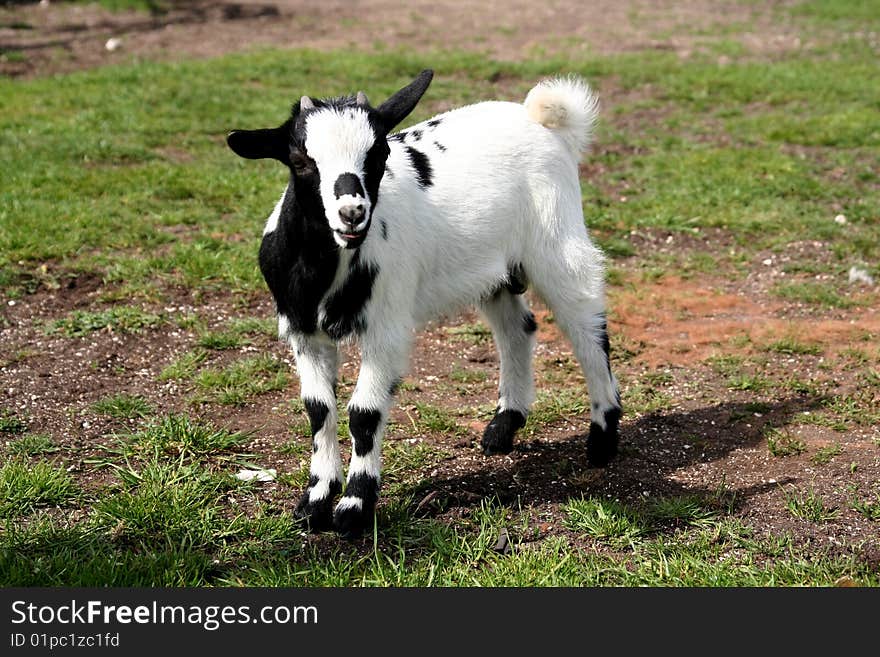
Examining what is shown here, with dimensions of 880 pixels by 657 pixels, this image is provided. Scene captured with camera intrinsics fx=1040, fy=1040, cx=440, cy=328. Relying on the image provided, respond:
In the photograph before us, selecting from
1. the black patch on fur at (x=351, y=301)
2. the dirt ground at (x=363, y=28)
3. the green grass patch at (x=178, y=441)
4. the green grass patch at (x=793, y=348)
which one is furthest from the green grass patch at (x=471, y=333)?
the dirt ground at (x=363, y=28)

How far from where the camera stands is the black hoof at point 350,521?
4316 mm

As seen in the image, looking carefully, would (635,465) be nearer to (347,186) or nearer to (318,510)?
(318,510)

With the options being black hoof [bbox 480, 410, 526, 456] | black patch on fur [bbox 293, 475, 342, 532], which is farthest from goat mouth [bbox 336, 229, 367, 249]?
black hoof [bbox 480, 410, 526, 456]

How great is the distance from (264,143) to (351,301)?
2.35ft

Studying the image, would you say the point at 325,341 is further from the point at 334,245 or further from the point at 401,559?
the point at 401,559

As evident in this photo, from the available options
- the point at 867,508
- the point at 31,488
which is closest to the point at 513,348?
the point at 867,508

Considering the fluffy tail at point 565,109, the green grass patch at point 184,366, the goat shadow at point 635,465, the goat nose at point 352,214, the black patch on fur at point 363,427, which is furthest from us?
the green grass patch at point 184,366

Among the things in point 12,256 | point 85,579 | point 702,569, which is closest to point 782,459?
point 702,569

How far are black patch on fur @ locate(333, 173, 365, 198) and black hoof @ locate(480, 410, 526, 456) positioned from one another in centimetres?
182

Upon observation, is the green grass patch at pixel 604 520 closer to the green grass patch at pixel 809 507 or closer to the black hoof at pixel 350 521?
the green grass patch at pixel 809 507

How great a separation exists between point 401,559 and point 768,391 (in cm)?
274

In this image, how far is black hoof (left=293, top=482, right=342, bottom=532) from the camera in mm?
4406

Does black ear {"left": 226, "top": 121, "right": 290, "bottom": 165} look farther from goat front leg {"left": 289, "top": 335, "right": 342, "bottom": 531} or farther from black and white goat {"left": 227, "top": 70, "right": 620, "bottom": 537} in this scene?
goat front leg {"left": 289, "top": 335, "right": 342, "bottom": 531}

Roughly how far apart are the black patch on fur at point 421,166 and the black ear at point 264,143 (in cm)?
73
